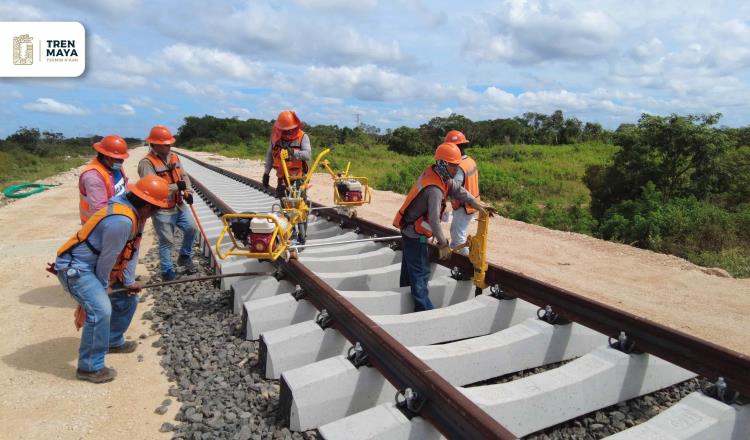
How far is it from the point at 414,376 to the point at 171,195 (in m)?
4.21

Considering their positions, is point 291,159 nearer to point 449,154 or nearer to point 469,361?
point 449,154

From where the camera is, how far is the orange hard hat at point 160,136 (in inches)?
222

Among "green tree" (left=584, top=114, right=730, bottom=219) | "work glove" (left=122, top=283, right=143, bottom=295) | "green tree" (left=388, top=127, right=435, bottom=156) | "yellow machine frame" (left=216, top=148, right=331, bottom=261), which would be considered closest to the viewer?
"work glove" (left=122, top=283, right=143, bottom=295)

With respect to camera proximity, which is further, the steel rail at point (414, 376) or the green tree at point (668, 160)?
the green tree at point (668, 160)

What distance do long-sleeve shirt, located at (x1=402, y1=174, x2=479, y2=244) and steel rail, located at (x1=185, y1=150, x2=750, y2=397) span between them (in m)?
0.66

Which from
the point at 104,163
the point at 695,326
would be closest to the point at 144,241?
the point at 104,163

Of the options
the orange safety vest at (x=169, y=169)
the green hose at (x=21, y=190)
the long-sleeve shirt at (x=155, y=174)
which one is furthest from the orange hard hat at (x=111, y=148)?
the green hose at (x=21, y=190)

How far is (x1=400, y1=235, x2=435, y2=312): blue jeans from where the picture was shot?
4.26m

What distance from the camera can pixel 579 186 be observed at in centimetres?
2088

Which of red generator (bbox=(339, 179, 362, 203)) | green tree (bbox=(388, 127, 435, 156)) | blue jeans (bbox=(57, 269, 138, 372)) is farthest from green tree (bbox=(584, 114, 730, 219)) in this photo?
green tree (bbox=(388, 127, 435, 156))

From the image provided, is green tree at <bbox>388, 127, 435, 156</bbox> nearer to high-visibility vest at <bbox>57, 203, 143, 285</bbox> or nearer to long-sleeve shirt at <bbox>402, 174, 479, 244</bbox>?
long-sleeve shirt at <bbox>402, 174, 479, 244</bbox>

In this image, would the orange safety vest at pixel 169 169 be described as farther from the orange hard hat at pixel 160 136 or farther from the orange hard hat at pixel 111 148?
the orange hard hat at pixel 111 148

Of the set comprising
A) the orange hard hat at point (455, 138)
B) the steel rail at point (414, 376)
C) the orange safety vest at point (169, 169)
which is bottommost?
the steel rail at point (414, 376)

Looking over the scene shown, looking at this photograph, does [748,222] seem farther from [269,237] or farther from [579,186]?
[579,186]
